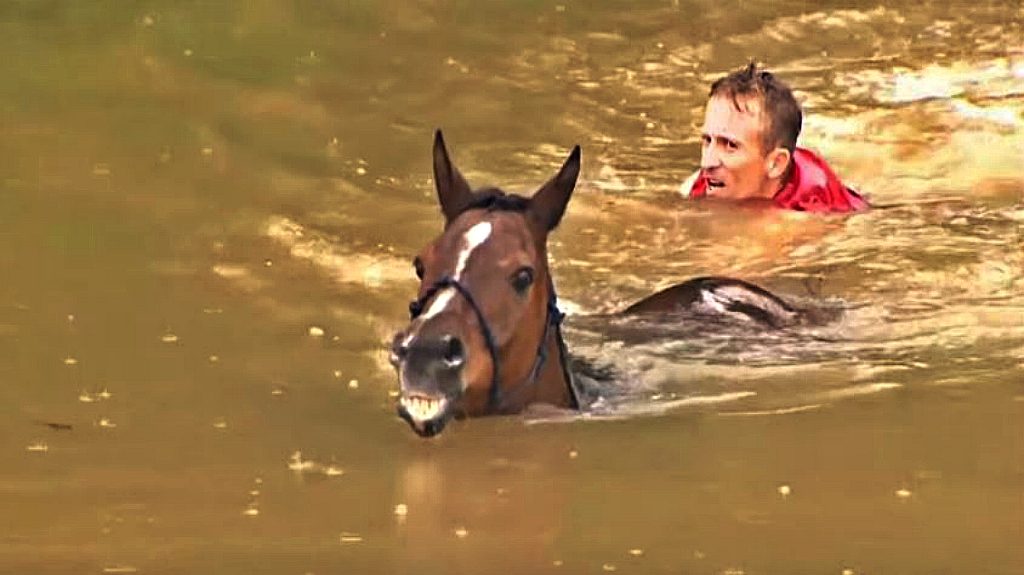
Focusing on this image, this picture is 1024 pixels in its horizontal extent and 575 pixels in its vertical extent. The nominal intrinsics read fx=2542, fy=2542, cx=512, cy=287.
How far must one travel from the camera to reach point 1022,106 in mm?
15344

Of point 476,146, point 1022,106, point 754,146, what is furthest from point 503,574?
point 1022,106

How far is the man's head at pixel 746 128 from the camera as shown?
11164mm

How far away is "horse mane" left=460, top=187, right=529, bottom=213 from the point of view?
814cm

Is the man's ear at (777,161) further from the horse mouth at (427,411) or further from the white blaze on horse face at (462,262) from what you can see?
the horse mouth at (427,411)

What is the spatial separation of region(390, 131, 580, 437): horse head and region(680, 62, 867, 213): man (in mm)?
3036

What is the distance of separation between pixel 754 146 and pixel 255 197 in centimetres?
316

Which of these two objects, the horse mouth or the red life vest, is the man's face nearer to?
the red life vest

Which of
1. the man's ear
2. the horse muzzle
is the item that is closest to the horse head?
the horse muzzle

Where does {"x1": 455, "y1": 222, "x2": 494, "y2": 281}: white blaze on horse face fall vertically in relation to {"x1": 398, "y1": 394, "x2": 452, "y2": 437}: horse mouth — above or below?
above

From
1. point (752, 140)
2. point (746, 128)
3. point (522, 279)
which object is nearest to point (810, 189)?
point (752, 140)

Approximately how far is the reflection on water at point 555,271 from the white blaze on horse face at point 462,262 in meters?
0.45

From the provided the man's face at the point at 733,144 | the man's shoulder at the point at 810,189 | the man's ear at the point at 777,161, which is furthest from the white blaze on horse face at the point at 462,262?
the man's shoulder at the point at 810,189

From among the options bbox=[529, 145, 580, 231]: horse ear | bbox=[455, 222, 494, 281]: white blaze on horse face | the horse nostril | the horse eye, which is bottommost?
the horse nostril

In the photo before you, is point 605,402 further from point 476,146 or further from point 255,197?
point 476,146
